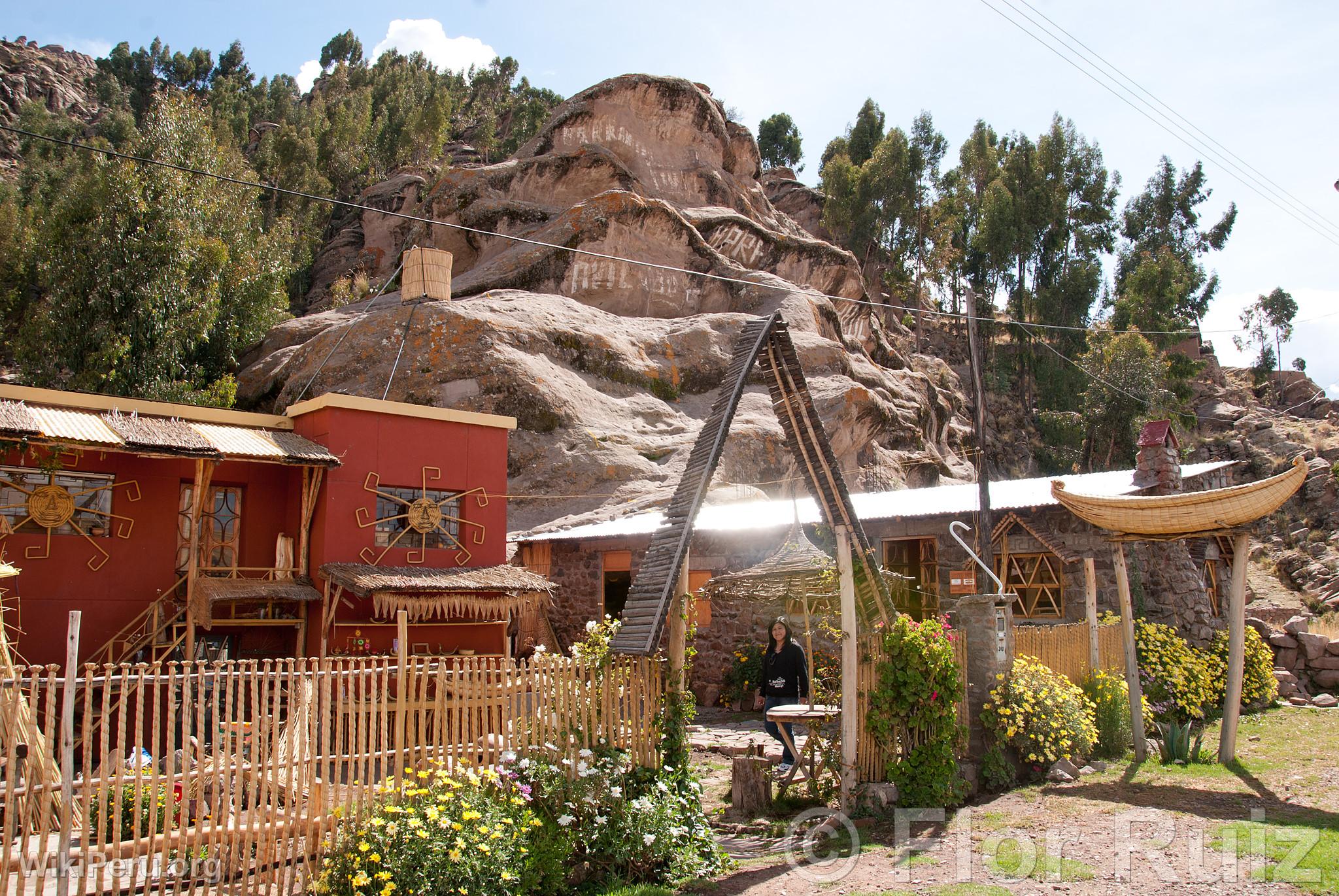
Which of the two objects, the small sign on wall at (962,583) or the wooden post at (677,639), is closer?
the wooden post at (677,639)

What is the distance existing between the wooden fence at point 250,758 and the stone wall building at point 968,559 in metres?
7.01

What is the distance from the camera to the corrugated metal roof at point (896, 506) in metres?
15.4

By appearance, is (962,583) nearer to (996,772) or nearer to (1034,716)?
(1034,716)

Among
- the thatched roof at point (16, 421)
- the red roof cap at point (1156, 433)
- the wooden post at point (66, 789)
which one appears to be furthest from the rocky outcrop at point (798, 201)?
the wooden post at point (66, 789)

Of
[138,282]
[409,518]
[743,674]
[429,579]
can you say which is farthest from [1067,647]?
[138,282]

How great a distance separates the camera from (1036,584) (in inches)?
603

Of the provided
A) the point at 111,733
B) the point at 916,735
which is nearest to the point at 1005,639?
the point at 916,735

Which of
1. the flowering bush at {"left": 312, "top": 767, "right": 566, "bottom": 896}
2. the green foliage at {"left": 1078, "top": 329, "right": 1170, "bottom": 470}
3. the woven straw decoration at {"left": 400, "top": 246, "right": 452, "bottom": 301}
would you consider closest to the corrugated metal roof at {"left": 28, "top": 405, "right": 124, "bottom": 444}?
the flowering bush at {"left": 312, "top": 767, "right": 566, "bottom": 896}

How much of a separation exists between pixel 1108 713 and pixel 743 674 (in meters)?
5.81

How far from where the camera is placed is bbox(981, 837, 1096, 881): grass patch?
20.3ft

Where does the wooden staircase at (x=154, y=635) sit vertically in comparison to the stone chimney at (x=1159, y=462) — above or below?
below

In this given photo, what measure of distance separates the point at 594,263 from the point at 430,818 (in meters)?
28.4

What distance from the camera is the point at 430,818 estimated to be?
5.33 metres

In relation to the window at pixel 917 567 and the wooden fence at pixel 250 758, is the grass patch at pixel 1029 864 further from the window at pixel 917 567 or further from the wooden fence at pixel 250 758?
the window at pixel 917 567
